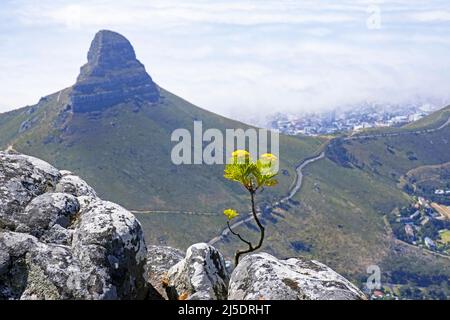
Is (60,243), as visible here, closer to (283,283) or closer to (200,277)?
(200,277)

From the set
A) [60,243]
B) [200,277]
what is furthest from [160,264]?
[60,243]

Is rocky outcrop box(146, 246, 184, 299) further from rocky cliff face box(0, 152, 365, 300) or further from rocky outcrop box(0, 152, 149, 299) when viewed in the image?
rocky outcrop box(0, 152, 149, 299)

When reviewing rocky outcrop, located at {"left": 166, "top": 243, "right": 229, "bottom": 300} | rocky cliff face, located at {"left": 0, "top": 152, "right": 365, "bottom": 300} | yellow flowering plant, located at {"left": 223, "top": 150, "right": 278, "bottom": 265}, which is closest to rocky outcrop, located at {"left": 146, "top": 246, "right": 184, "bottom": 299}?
rocky cliff face, located at {"left": 0, "top": 152, "right": 365, "bottom": 300}

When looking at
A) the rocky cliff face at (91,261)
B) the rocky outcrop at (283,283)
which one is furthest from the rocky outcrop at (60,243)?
the rocky outcrop at (283,283)

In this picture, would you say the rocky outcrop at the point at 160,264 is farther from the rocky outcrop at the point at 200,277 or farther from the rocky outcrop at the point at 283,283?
the rocky outcrop at the point at 283,283
